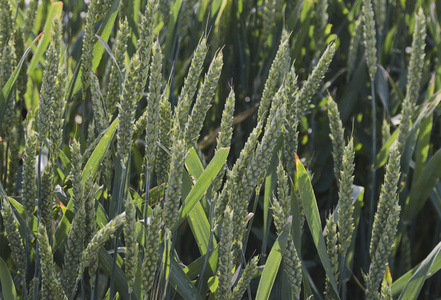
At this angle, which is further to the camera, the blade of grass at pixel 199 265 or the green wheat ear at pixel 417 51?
the green wheat ear at pixel 417 51

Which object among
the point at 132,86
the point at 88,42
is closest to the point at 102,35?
the point at 88,42

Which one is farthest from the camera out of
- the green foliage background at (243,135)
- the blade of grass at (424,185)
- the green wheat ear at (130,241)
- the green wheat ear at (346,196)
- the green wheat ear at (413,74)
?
the blade of grass at (424,185)

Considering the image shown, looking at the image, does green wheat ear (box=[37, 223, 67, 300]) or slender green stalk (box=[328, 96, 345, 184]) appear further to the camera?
slender green stalk (box=[328, 96, 345, 184])

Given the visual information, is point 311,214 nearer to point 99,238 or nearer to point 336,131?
point 336,131

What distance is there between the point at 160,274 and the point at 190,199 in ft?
0.37

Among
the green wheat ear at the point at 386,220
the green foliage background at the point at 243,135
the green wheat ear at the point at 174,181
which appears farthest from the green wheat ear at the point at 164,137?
the green wheat ear at the point at 386,220

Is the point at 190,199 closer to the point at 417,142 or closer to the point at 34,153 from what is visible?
the point at 34,153

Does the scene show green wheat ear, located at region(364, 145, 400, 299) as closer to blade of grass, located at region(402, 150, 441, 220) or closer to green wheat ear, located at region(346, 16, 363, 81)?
blade of grass, located at region(402, 150, 441, 220)

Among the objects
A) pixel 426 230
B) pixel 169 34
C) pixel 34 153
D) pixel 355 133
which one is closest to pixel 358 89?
pixel 355 133

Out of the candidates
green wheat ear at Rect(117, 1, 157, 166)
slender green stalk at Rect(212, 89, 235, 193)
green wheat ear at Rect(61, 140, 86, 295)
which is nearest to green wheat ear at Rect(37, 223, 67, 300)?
green wheat ear at Rect(61, 140, 86, 295)

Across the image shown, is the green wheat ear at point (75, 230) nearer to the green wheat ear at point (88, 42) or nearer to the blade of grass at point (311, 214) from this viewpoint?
the green wheat ear at point (88, 42)

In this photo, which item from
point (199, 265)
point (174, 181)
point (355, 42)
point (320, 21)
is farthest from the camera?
point (355, 42)

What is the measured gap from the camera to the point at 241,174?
2.58 ft

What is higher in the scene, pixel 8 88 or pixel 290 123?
pixel 8 88
